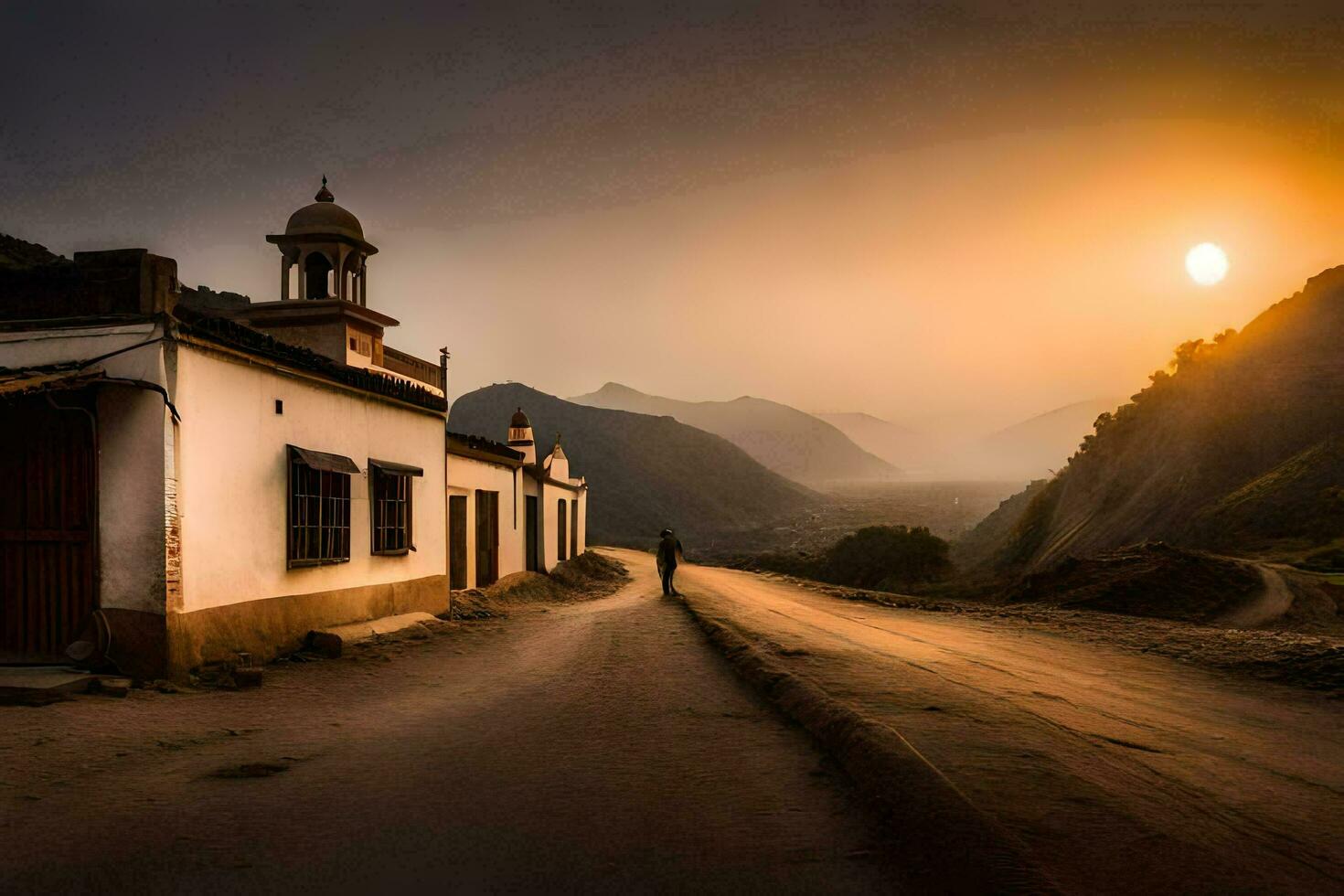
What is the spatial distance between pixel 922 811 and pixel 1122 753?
249cm

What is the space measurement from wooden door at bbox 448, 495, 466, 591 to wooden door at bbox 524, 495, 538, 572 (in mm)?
7153

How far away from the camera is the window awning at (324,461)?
1164 centimetres

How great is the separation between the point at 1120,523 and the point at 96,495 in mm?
34690

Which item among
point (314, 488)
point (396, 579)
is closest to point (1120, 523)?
point (396, 579)

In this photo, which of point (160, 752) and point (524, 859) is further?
point (160, 752)

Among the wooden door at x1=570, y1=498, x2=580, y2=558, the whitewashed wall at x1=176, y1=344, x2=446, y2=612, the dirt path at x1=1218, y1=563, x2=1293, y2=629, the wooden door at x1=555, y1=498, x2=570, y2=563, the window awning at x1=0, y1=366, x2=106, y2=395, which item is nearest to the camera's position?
the window awning at x1=0, y1=366, x2=106, y2=395

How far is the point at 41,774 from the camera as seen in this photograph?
5844 millimetres

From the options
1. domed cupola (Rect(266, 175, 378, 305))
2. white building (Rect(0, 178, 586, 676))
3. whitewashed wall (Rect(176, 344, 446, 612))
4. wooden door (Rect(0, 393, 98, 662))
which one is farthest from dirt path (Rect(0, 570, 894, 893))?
domed cupola (Rect(266, 175, 378, 305))

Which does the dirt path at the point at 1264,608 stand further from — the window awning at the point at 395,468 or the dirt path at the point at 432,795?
the window awning at the point at 395,468

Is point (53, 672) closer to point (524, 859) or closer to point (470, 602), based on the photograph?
point (524, 859)

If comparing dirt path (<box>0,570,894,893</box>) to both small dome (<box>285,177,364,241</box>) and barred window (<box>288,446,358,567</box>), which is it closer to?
barred window (<box>288,446,358,567</box>)

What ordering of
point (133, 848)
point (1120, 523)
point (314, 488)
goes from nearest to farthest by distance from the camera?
point (133, 848), point (314, 488), point (1120, 523)

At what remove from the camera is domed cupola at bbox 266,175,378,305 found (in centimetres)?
2359

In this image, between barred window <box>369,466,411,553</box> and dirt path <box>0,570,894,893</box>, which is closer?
dirt path <box>0,570,894,893</box>
